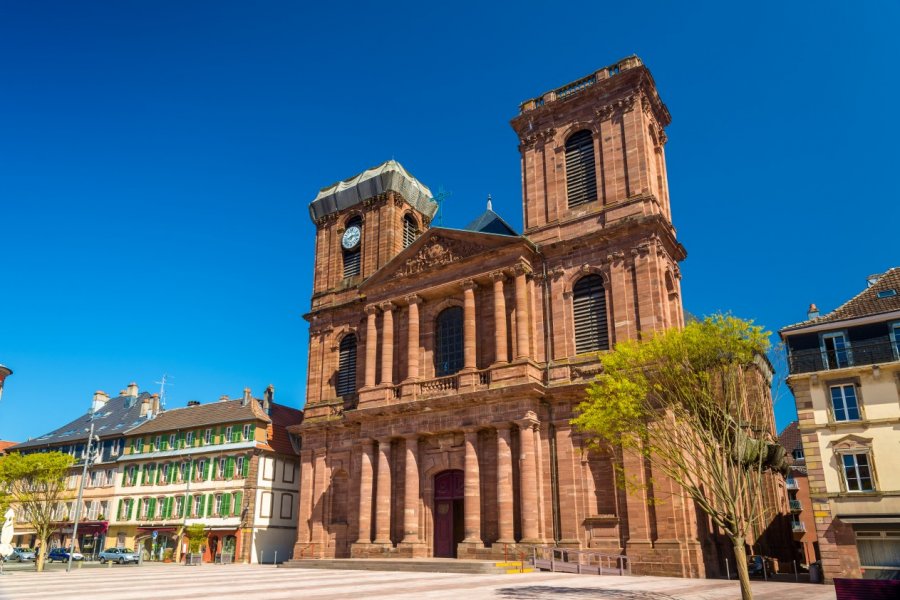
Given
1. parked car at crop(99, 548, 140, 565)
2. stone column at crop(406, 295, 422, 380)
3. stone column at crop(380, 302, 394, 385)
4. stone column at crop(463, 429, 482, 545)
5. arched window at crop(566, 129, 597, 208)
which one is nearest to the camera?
stone column at crop(463, 429, 482, 545)

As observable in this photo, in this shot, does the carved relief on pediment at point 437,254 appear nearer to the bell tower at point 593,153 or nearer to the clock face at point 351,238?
the bell tower at point 593,153

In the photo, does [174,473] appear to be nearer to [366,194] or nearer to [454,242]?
[366,194]

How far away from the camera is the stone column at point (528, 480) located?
2806 cm

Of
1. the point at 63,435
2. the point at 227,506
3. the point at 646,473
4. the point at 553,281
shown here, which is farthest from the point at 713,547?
the point at 63,435

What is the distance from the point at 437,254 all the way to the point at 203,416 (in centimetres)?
2610

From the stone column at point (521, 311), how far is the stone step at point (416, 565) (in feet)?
29.5

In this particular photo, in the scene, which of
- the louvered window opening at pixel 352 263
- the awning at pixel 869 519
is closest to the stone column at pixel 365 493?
the louvered window opening at pixel 352 263

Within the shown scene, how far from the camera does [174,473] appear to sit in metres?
49.7

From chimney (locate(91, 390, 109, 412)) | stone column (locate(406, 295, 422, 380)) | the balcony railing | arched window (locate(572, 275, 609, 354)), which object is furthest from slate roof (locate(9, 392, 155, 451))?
the balcony railing

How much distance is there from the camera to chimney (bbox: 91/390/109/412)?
63600mm

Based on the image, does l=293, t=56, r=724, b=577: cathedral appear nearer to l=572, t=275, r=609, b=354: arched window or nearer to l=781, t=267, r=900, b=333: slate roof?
l=572, t=275, r=609, b=354: arched window

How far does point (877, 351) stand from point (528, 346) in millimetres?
13626

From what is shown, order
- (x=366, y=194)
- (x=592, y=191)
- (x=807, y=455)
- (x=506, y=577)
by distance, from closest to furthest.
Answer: (x=506, y=577)
(x=807, y=455)
(x=592, y=191)
(x=366, y=194)

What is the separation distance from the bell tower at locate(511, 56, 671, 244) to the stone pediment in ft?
7.53
